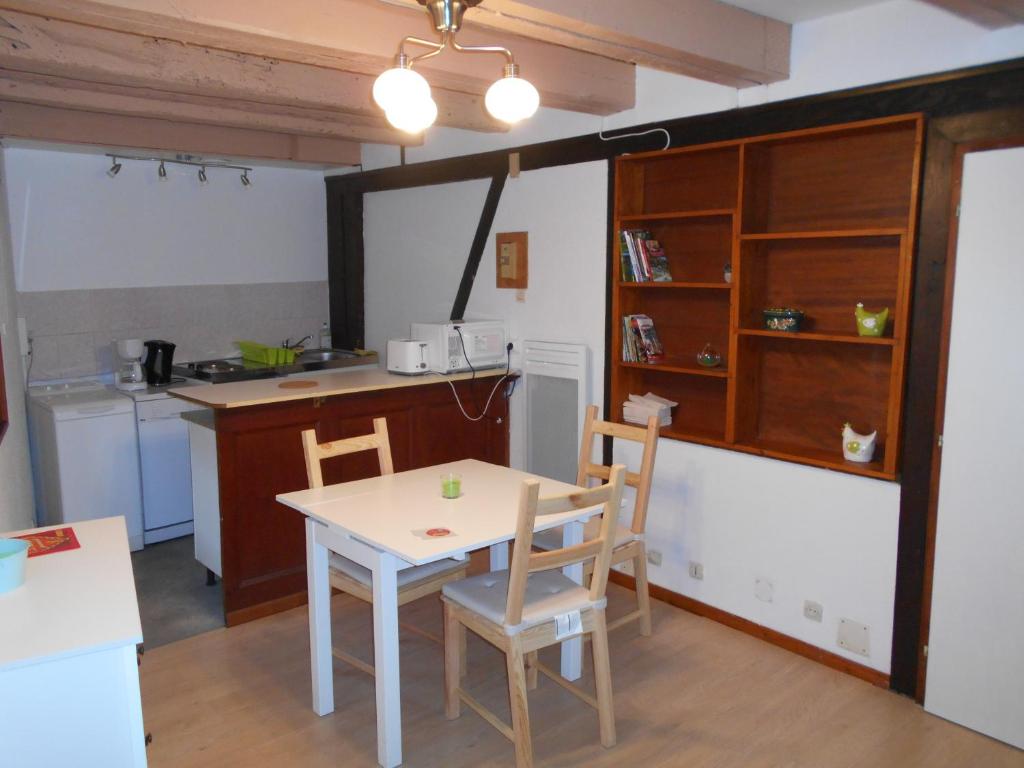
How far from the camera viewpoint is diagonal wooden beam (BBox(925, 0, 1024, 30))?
2.15 m

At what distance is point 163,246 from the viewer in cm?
528

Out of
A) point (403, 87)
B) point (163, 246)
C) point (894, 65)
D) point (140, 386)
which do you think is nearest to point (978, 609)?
point (894, 65)

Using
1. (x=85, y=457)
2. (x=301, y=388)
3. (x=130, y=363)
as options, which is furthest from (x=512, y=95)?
(x=130, y=363)

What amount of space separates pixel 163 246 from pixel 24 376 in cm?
119

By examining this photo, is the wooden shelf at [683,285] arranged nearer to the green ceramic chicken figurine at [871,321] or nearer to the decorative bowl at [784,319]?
the decorative bowl at [784,319]

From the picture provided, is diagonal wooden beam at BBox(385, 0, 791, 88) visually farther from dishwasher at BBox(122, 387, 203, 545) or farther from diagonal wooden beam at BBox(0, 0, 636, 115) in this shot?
dishwasher at BBox(122, 387, 203, 545)

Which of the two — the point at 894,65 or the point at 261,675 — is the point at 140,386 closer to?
the point at 261,675

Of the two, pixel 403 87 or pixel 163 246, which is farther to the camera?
pixel 163 246

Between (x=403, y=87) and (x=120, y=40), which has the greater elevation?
(x=120, y=40)

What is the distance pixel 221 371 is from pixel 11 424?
4.70ft

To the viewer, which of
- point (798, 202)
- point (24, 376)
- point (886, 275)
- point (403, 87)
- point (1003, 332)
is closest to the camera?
point (403, 87)

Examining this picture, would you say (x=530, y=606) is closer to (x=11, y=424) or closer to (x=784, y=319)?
(x=784, y=319)

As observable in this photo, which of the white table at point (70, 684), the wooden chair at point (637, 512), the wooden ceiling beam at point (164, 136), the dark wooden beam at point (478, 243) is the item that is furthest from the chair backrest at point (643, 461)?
the wooden ceiling beam at point (164, 136)

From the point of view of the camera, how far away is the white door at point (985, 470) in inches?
101
